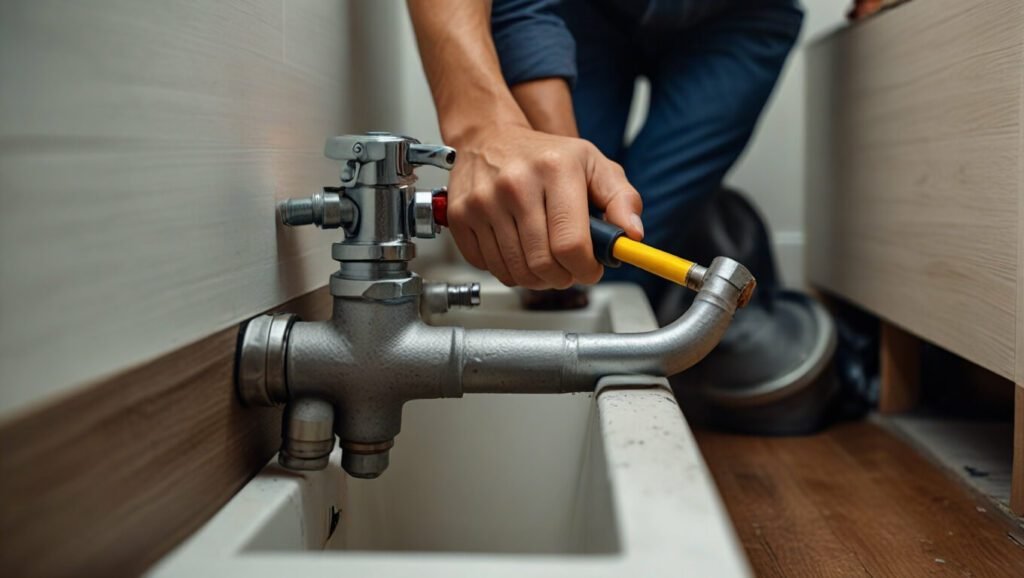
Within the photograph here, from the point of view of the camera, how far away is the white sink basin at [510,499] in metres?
0.34

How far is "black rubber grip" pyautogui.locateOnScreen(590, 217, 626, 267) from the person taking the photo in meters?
0.55

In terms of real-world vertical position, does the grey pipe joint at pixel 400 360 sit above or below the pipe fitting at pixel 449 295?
below

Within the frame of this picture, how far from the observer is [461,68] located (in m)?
0.68

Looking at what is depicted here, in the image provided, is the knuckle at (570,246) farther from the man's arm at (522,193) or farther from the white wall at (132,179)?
the white wall at (132,179)

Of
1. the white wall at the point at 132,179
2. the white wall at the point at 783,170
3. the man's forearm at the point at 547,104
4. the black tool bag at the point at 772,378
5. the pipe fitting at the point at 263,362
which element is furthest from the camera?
the white wall at the point at 783,170

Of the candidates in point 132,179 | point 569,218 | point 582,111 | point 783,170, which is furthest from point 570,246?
point 783,170

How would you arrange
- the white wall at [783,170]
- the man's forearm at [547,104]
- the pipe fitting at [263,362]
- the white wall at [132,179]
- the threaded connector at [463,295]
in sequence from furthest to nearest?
the white wall at [783,170] → the man's forearm at [547,104] → the threaded connector at [463,295] → the pipe fitting at [263,362] → the white wall at [132,179]

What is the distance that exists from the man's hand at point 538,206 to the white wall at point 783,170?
3.56 feet

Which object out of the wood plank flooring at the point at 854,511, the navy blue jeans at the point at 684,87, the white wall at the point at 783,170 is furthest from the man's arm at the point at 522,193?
the white wall at the point at 783,170

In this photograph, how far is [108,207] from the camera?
0.37 metres

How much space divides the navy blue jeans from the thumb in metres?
0.54

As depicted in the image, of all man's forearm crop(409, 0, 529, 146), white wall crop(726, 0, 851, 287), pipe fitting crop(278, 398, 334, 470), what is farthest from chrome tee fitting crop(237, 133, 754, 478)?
white wall crop(726, 0, 851, 287)

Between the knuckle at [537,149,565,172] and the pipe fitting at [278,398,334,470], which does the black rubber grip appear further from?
the pipe fitting at [278,398,334,470]

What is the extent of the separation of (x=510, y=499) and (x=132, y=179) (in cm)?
46
